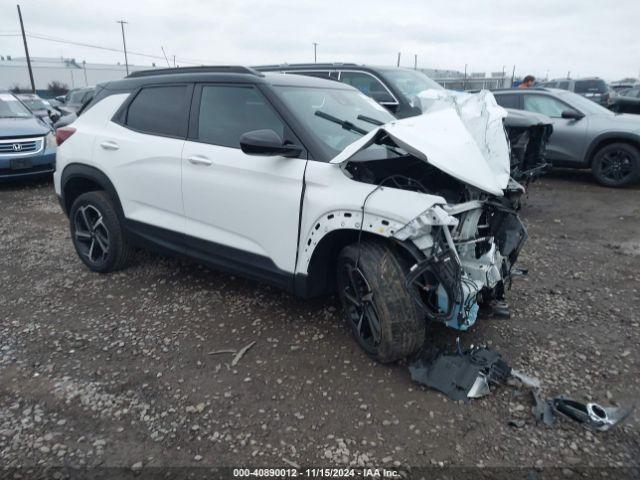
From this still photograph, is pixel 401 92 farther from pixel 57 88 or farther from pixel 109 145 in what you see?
pixel 57 88

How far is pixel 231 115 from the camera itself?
359 cm

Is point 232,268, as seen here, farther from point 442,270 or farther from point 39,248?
point 39,248

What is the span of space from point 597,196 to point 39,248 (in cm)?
805

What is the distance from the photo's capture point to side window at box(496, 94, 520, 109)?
9.13 meters

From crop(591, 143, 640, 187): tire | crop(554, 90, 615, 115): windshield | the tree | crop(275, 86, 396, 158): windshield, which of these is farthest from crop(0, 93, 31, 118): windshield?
the tree

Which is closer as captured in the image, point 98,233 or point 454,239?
point 454,239

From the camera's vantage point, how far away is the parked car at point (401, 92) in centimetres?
578

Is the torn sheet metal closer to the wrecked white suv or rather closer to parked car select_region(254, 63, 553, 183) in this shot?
the wrecked white suv

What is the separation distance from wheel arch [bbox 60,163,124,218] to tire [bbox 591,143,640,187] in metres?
7.72

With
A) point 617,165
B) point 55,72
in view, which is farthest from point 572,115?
point 55,72

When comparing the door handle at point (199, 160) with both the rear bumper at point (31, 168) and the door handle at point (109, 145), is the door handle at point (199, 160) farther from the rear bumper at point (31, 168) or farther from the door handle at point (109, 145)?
the rear bumper at point (31, 168)

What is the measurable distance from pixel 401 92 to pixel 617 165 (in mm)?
3894

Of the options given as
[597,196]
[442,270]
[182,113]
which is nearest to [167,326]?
[182,113]

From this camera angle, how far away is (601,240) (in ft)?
18.4
